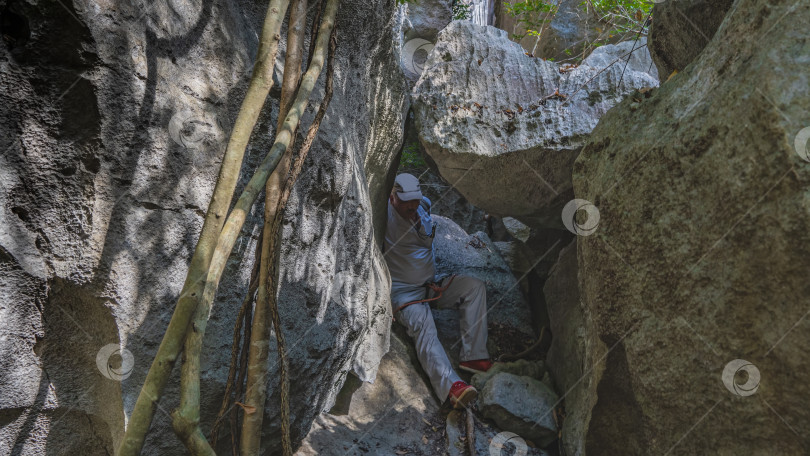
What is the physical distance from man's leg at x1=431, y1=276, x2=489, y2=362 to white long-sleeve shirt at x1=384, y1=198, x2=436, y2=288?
0.31 m

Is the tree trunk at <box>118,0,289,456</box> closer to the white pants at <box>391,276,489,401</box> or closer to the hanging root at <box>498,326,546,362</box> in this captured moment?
the white pants at <box>391,276,489,401</box>

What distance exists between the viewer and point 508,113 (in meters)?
4.46

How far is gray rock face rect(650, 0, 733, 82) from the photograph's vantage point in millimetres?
2673

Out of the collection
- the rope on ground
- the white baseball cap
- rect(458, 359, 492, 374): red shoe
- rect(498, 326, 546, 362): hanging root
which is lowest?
the rope on ground

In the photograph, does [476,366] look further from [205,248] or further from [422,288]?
[205,248]

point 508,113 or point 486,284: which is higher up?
point 508,113

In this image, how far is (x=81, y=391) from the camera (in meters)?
1.77

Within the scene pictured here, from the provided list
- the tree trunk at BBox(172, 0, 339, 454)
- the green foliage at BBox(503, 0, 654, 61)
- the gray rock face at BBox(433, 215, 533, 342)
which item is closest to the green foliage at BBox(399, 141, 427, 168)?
the gray rock face at BBox(433, 215, 533, 342)

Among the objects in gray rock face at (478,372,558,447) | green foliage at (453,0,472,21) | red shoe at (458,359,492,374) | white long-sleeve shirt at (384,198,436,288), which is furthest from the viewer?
green foliage at (453,0,472,21)

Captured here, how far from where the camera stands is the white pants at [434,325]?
4293mm

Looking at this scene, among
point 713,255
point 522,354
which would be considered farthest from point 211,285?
point 522,354

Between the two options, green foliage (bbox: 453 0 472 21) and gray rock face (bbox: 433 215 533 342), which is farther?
green foliage (bbox: 453 0 472 21)

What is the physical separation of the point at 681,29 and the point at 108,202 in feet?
10.0

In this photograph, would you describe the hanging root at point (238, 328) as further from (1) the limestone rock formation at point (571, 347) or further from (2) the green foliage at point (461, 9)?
(2) the green foliage at point (461, 9)
